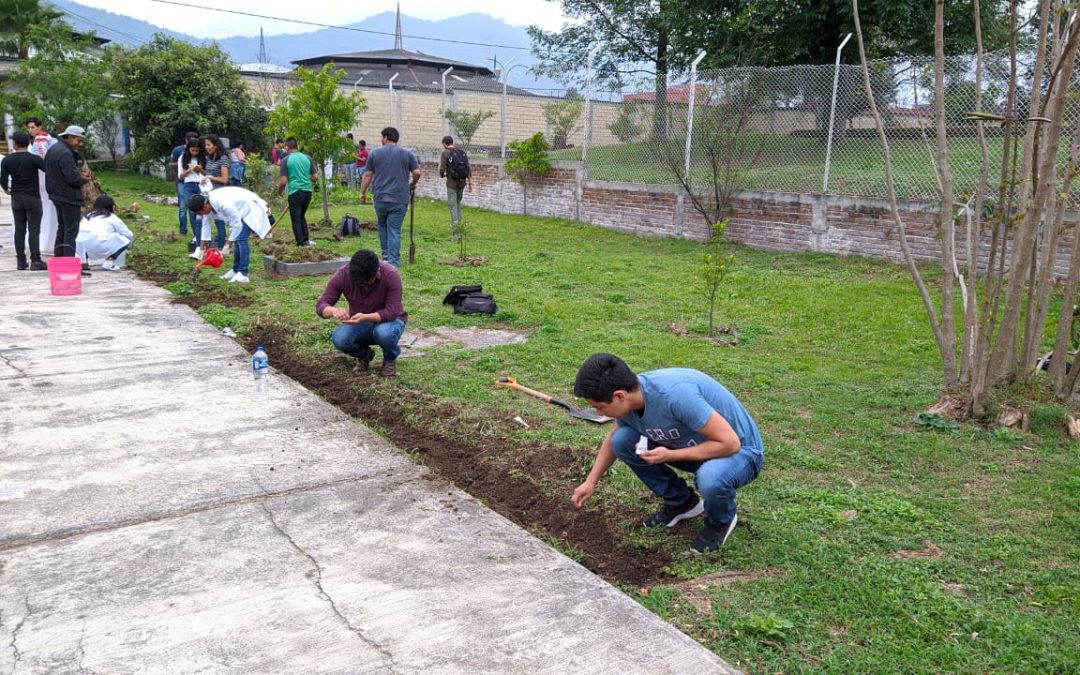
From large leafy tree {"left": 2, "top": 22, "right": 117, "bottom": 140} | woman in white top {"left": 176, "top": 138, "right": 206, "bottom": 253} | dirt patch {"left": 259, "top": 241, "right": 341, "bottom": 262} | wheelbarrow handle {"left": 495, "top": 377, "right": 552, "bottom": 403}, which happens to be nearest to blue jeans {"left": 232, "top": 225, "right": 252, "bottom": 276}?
dirt patch {"left": 259, "top": 241, "right": 341, "bottom": 262}

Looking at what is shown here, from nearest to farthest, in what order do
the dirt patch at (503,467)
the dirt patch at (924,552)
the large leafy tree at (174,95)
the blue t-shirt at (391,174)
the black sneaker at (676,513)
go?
the dirt patch at (924,552)
the dirt patch at (503,467)
the black sneaker at (676,513)
the blue t-shirt at (391,174)
the large leafy tree at (174,95)

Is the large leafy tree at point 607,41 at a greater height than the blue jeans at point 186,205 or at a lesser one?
greater

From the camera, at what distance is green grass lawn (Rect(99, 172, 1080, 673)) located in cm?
318

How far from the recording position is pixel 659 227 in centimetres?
1466

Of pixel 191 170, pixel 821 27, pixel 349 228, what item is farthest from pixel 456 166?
pixel 821 27

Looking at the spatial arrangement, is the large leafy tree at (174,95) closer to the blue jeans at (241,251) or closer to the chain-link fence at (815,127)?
the chain-link fence at (815,127)

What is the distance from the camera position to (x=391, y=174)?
35.1 ft

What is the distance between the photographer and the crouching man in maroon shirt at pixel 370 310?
617 centimetres

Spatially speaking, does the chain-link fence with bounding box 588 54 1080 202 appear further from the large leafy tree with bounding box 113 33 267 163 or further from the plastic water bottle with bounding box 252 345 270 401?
the large leafy tree with bounding box 113 33 267 163

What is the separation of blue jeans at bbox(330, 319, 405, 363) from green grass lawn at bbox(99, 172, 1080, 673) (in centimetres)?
24

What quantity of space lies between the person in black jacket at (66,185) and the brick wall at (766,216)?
338 inches

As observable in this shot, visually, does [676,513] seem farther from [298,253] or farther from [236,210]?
[298,253]

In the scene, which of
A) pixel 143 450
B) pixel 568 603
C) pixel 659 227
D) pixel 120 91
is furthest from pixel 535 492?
pixel 120 91

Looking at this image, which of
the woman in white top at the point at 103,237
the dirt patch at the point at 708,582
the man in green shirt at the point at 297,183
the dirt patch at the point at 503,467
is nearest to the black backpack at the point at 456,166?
the man in green shirt at the point at 297,183
